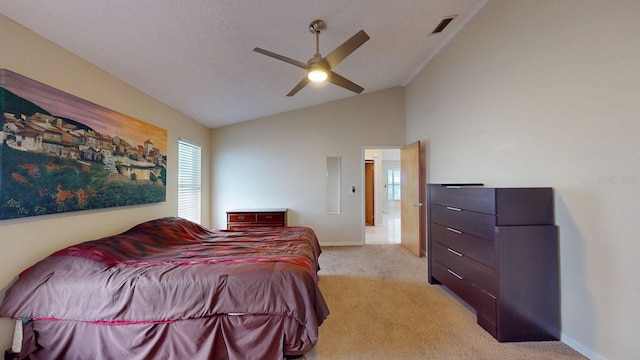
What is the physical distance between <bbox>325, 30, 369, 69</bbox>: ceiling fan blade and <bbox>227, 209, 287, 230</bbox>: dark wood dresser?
9.66ft

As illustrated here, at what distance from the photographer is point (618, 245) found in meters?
1.65

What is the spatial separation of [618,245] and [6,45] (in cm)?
432

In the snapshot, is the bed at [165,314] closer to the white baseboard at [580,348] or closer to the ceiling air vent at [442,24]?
the white baseboard at [580,348]

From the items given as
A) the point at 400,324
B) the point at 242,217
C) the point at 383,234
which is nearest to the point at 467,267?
the point at 400,324

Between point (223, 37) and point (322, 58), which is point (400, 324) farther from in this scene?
point (223, 37)

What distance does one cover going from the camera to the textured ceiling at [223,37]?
5.93 feet

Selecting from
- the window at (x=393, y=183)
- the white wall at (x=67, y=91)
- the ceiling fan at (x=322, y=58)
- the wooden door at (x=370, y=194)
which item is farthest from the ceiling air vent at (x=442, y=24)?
the window at (x=393, y=183)

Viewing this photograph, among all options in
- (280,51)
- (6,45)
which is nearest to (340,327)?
(280,51)

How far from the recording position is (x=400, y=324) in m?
2.27

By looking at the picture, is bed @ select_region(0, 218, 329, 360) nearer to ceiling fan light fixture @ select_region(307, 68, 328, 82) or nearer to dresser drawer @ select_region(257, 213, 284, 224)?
ceiling fan light fixture @ select_region(307, 68, 328, 82)

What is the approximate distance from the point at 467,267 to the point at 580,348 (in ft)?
2.86

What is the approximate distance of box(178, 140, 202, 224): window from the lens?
397 cm

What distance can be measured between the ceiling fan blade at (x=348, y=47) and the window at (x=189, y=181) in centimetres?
285

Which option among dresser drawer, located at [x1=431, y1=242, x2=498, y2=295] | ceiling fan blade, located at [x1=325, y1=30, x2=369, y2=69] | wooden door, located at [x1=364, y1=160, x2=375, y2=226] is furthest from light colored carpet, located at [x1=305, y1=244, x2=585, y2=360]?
wooden door, located at [x1=364, y1=160, x2=375, y2=226]
